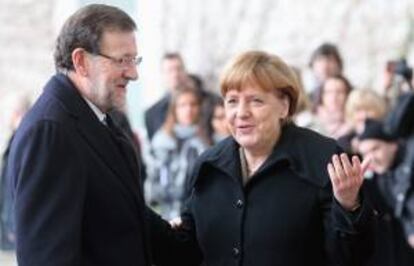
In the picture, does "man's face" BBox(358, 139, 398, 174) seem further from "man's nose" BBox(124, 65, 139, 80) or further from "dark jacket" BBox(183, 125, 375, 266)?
"man's nose" BBox(124, 65, 139, 80)

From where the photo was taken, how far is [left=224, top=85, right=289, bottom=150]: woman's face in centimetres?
405

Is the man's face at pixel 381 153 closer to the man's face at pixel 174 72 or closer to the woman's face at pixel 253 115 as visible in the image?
the man's face at pixel 174 72

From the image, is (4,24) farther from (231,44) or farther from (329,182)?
(329,182)

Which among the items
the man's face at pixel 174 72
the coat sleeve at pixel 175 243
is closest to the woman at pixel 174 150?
the man's face at pixel 174 72

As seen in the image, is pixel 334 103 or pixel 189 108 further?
pixel 189 108

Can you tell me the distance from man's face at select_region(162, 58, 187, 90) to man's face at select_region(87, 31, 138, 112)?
4771 millimetres

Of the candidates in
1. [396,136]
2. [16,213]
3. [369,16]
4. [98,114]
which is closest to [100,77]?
[98,114]

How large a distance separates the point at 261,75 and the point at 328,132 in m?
3.46

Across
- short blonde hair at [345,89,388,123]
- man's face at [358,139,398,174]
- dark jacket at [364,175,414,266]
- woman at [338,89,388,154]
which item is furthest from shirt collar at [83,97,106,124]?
short blonde hair at [345,89,388,123]

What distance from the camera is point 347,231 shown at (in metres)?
3.82

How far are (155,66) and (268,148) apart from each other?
6.32 metres

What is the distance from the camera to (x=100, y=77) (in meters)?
3.70

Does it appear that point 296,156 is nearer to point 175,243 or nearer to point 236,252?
point 236,252

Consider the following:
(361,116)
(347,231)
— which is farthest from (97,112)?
(361,116)
